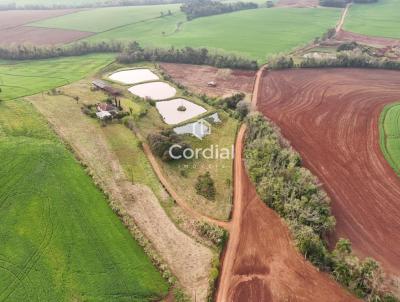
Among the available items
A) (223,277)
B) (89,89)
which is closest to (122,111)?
(89,89)

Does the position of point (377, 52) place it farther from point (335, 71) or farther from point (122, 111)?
point (122, 111)

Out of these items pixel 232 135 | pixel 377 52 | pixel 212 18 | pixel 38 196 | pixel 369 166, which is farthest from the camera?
pixel 212 18

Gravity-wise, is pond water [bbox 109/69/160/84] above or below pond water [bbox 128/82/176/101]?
above

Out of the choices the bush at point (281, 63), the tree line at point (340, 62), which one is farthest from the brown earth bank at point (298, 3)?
the bush at point (281, 63)

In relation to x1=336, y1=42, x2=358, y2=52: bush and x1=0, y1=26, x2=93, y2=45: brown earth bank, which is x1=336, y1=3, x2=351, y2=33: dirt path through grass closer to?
x1=336, y1=42, x2=358, y2=52: bush

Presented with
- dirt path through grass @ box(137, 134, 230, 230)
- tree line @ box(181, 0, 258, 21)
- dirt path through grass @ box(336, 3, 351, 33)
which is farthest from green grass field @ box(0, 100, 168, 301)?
tree line @ box(181, 0, 258, 21)

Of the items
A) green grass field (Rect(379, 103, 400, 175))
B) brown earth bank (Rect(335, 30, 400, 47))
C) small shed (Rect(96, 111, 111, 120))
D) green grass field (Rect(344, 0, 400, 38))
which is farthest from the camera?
green grass field (Rect(344, 0, 400, 38))
